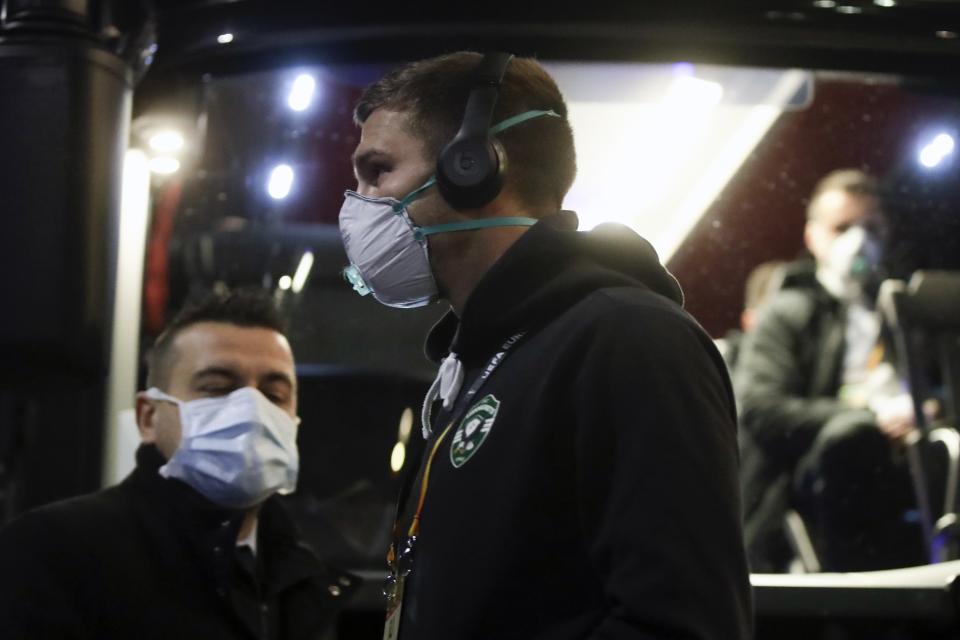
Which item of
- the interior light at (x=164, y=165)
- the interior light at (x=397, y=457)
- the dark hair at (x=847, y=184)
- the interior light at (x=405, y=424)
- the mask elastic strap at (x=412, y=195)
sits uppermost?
the dark hair at (x=847, y=184)

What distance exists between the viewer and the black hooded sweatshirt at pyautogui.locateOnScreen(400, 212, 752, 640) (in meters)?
1.18

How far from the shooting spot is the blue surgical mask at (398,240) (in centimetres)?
166

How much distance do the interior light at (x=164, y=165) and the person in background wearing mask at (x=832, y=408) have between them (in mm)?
1906

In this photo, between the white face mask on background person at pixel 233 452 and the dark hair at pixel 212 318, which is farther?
the dark hair at pixel 212 318

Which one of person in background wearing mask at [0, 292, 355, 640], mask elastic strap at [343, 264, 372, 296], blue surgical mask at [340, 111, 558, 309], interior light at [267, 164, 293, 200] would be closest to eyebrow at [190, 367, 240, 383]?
person in background wearing mask at [0, 292, 355, 640]

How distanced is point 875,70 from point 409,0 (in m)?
1.08

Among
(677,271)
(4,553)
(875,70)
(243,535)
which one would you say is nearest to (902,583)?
(677,271)

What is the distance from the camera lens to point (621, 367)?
1267 millimetres

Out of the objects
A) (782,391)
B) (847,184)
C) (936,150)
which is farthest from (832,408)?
(936,150)

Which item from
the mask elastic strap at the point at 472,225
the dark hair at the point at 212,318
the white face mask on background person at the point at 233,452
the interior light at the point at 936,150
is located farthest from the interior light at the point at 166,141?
the interior light at the point at 936,150

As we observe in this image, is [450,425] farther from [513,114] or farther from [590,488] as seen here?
[513,114]

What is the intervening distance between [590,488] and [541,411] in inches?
3.9

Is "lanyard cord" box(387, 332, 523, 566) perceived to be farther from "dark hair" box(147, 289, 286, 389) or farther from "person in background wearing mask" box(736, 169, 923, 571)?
"person in background wearing mask" box(736, 169, 923, 571)

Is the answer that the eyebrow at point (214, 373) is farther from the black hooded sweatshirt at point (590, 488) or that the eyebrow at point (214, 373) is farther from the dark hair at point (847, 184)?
the dark hair at point (847, 184)
